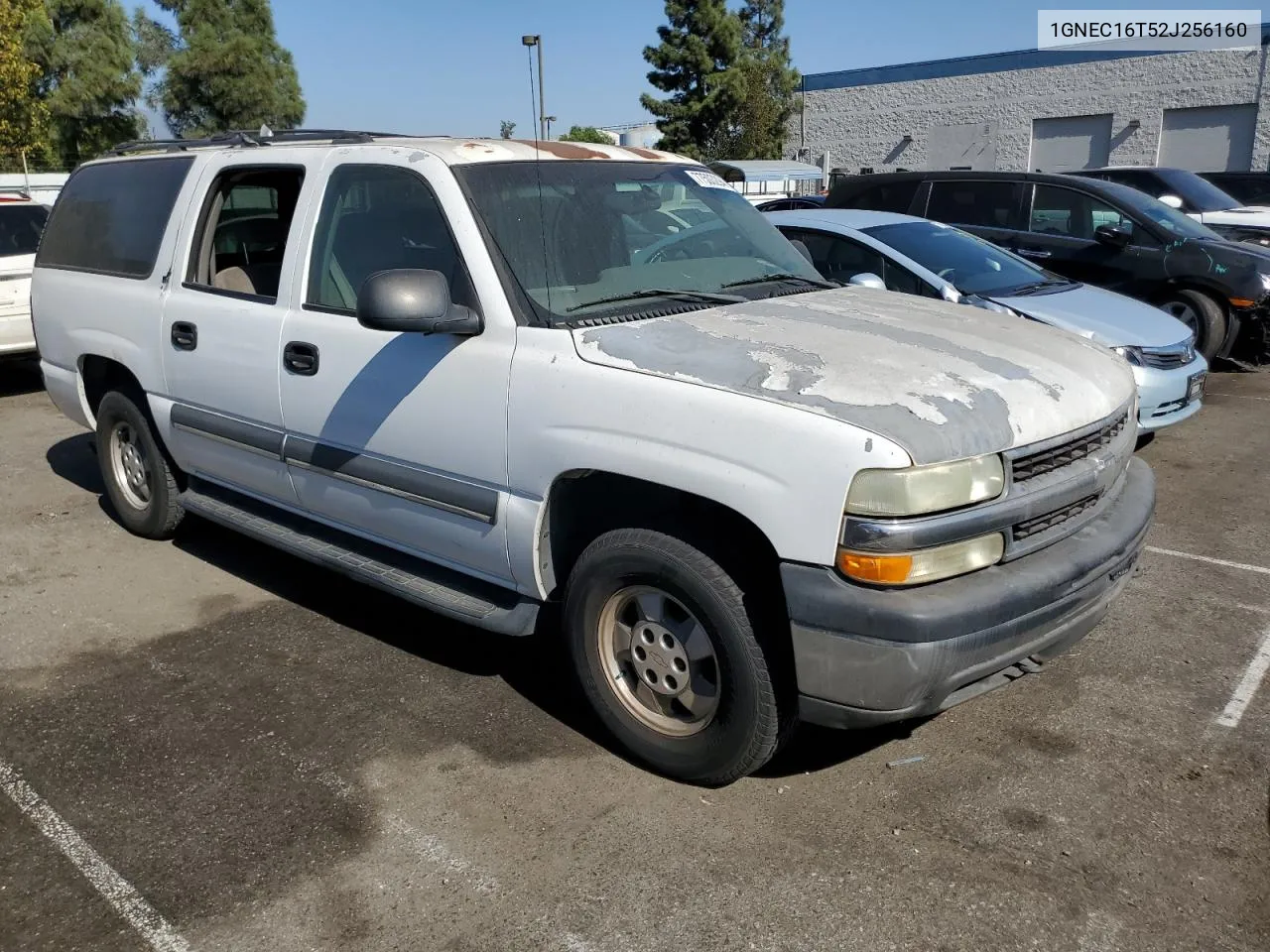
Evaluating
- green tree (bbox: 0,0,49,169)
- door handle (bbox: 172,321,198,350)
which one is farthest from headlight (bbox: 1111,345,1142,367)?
green tree (bbox: 0,0,49,169)

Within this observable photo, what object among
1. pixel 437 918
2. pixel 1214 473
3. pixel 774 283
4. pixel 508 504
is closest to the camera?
pixel 437 918

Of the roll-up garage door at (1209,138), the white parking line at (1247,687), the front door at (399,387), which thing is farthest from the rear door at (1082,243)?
the roll-up garage door at (1209,138)

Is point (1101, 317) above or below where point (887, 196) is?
below

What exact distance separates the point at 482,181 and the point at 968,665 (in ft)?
7.45

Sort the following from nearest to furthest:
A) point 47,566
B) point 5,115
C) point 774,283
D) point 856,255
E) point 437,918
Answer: point 437,918 → point 774,283 → point 47,566 → point 856,255 → point 5,115

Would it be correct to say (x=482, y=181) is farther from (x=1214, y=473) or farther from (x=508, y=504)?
(x=1214, y=473)

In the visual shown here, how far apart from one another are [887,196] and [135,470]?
759 centimetres

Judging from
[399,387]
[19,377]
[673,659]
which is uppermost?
[399,387]

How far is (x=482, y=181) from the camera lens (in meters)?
Result: 3.71

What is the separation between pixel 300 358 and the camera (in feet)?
13.5

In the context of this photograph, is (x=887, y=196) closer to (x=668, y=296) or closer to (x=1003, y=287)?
(x=1003, y=287)

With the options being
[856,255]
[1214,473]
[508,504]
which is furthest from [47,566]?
[1214,473]

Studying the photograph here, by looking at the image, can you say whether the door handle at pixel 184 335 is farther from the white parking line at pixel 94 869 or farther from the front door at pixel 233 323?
the white parking line at pixel 94 869

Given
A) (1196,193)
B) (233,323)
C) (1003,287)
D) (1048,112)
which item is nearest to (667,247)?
(233,323)
